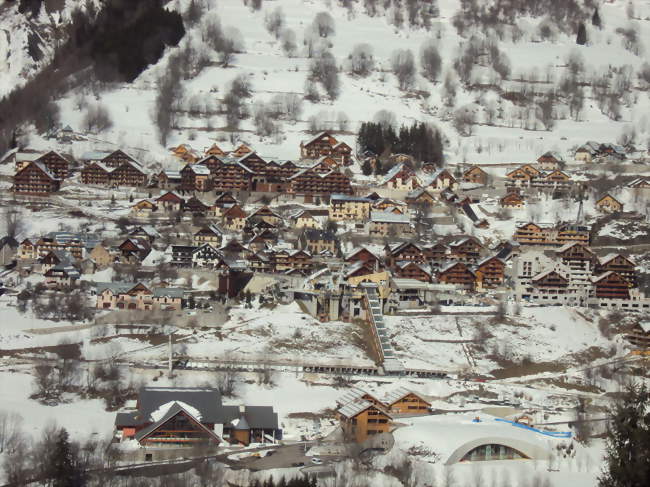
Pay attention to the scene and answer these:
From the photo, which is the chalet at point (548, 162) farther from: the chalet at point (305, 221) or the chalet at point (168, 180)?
the chalet at point (168, 180)

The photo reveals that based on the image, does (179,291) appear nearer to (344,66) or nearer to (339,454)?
(339,454)

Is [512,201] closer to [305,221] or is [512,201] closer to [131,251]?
[305,221]

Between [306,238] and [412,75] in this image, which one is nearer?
[306,238]

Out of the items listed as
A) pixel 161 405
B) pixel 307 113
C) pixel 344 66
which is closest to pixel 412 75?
pixel 344 66

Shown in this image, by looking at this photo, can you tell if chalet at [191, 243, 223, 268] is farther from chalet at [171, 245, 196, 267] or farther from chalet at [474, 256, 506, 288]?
chalet at [474, 256, 506, 288]

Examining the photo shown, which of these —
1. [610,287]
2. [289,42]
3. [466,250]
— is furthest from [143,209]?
[289,42]

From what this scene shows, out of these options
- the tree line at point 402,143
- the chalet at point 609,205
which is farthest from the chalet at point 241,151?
the chalet at point 609,205
